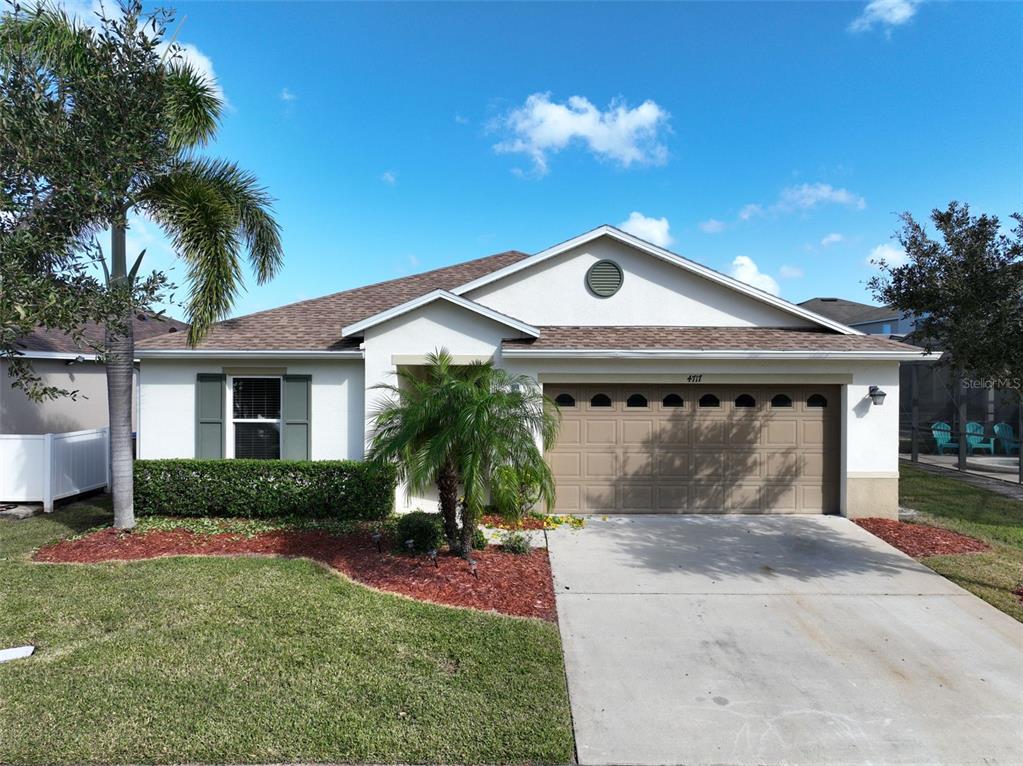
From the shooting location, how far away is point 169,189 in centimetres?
741

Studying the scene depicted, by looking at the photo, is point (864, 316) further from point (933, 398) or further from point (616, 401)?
point (616, 401)

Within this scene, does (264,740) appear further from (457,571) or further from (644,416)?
(644,416)

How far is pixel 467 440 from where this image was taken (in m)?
5.96

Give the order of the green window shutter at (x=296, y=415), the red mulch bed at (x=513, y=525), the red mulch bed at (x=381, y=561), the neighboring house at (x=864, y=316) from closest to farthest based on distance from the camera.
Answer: the red mulch bed at (x=381, y=561) < the red mulch bed at (x=513, y=525) < the green window shutter at (x=296, y=415) < the neighboring house at (x=864, y=316)

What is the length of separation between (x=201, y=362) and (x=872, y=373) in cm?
1211

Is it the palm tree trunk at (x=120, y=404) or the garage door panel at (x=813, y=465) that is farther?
the garage door panel at (x=813, y=465)

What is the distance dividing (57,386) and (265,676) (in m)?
12.6

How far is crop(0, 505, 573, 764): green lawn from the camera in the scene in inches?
136

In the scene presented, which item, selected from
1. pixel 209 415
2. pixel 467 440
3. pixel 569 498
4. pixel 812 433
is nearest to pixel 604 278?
pixel 569 498

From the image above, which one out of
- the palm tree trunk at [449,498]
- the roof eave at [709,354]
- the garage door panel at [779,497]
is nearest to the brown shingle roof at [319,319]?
the roof eave at [709,354]

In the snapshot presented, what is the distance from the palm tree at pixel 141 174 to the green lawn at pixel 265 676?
3.21 m

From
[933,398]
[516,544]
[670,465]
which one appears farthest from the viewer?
[933,398]

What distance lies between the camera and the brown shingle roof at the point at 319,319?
9523 mm

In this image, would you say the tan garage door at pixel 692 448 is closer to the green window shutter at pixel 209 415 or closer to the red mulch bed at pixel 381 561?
the red mulch bed at pixel 381 561
